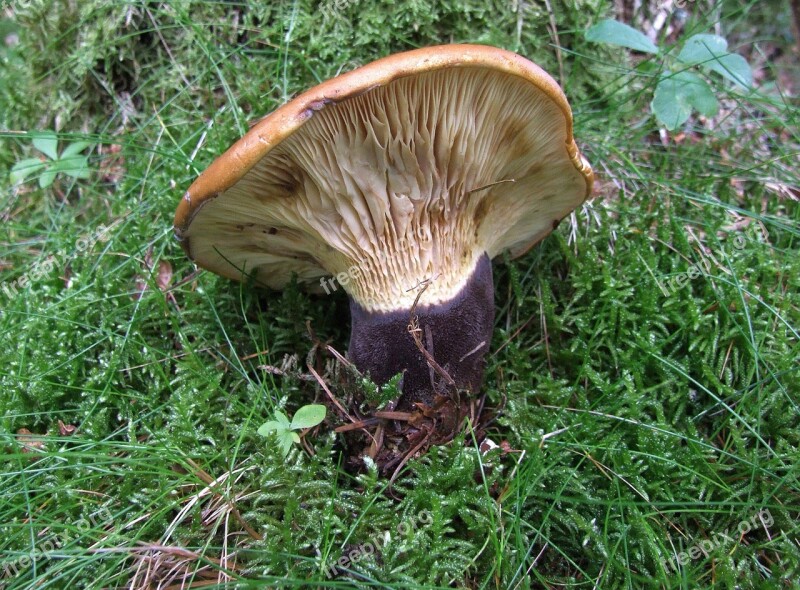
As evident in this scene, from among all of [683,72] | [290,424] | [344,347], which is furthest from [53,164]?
[683,72]

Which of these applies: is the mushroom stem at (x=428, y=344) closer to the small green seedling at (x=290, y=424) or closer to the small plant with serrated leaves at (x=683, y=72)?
the small green seedling at (x=290, y=424)

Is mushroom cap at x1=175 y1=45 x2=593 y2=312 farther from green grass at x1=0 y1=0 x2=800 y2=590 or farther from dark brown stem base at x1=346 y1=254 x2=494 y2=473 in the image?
green grass at x1=0 y1=0 x2=800 y2=590

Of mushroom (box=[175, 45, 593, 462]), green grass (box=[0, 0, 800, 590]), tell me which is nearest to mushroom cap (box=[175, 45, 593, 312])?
mushroom (box=[175, 45, 593, 462])

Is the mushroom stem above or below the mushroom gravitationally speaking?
below

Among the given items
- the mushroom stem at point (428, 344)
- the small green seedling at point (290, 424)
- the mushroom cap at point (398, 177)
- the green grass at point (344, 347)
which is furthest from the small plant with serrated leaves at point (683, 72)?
the small green seedling at point (290, 424)

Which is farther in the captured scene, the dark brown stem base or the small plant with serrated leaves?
the small plant with serrated leaves

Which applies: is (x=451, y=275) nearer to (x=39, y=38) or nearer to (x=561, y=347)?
(x=561, y=347)

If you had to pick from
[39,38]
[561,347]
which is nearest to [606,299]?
[561,347]
